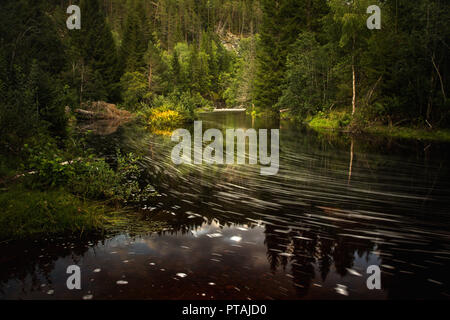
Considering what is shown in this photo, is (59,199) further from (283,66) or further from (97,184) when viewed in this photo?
(283,66)

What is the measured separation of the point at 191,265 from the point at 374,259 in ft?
9.22

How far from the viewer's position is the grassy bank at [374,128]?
65.5 ft

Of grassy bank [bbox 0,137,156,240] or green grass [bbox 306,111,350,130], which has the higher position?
green grass [bbox 306,111,350,130]

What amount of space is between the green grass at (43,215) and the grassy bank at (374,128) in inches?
793

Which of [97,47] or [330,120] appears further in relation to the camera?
[97,47]

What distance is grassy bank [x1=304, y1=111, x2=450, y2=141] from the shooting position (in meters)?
20.0

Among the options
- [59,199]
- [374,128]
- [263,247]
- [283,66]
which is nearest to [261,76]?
[283,66]

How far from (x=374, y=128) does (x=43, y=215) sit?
22.6 m

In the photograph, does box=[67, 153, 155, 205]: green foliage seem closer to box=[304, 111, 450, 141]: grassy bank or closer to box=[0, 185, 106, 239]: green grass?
box=[0, 185, 106, 239]: green grass

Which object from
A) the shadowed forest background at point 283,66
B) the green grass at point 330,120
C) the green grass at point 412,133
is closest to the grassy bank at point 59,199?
the shadowed forest background at point 283,66

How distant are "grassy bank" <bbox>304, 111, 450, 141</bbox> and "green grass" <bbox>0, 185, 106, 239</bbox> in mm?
20152

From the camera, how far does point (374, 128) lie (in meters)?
23.3

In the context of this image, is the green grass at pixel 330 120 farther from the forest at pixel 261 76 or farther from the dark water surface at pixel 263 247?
the dark water surface at pixel 263 247

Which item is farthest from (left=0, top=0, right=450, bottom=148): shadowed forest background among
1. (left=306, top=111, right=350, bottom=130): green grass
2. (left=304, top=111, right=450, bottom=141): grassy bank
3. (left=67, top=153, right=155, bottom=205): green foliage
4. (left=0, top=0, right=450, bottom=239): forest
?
(left=67, top=153, right=155, bottom=205): green foliage
